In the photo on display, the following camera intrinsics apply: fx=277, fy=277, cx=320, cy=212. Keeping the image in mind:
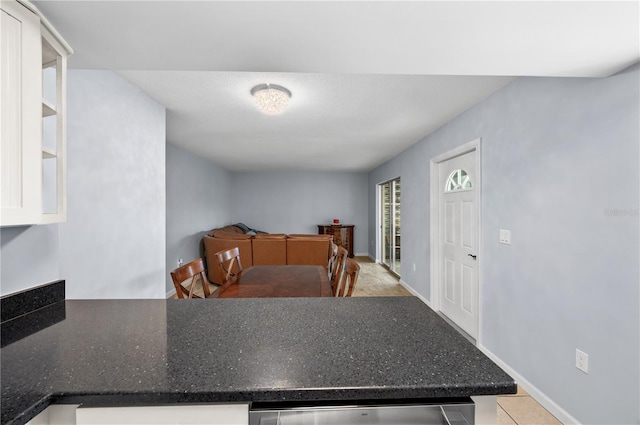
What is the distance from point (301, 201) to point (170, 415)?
6.89 metres

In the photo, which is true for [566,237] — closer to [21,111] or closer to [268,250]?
[21,111]

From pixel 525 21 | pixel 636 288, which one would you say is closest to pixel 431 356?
pixel 525 21

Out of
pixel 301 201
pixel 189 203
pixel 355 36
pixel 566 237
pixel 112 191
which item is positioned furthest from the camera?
pixel 301 201

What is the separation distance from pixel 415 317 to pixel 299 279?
1022 millimetres

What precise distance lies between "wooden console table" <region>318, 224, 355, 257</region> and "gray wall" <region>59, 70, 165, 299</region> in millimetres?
4900

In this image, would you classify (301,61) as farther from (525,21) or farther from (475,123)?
(475,123)

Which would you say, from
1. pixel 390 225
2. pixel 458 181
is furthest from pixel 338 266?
pixel 390 225

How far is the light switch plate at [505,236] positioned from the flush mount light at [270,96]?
2055 millimetres

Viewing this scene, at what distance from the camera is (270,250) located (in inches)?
186

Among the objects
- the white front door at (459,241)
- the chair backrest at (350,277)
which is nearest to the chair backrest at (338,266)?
the chair backrest at (350,277)

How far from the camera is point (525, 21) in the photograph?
977mm

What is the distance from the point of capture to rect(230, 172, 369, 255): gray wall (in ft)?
24.2

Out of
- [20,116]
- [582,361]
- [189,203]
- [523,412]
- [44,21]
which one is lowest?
[523,412]

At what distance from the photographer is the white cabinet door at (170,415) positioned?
0.63m
